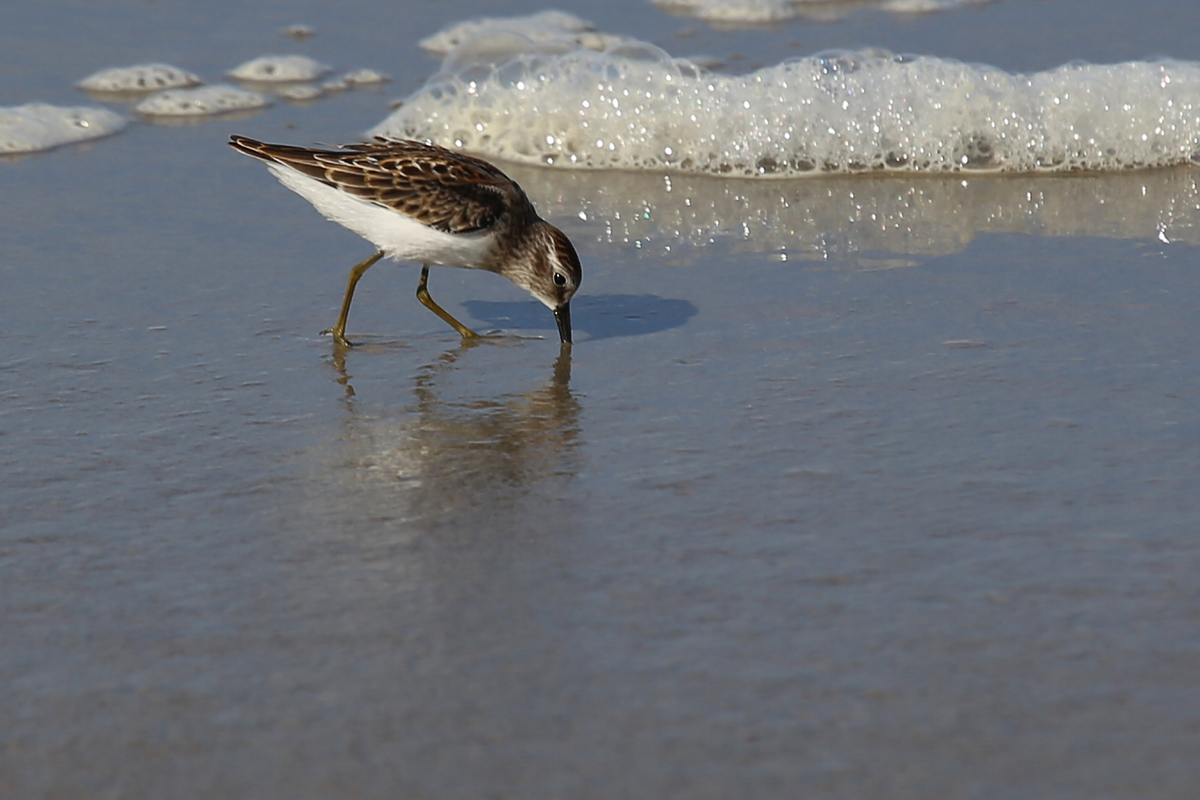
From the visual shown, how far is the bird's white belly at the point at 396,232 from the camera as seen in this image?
6273 millimetres

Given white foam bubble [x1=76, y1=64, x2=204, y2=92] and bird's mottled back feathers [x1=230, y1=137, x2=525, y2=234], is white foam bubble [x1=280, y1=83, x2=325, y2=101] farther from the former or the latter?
bird's mottled back feathers [x1=230, y1=137, x2=525, y2=234]

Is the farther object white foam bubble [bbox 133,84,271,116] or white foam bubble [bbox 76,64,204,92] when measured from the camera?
white foam bubble [bbox 76,64,204,92]

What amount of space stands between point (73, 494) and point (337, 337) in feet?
5.77

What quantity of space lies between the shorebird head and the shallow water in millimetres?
237

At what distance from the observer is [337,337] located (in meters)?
6.23

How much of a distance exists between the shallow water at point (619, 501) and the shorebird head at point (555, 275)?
0.78ft

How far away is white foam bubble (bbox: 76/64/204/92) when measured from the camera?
10312 mm

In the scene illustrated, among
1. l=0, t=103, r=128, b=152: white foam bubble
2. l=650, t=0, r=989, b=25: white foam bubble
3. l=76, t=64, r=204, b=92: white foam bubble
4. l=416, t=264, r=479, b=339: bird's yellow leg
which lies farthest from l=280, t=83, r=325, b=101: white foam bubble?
l=416, t=264, r=479, b=339: bird's yellow leg

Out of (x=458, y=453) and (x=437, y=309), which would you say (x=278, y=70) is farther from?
(x=458, y=453)

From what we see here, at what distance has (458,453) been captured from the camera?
16.7ft

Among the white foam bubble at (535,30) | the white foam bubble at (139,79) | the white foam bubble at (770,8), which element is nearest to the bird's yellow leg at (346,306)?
the white foam bubble at (139,79)

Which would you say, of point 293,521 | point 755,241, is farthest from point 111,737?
point 755,241

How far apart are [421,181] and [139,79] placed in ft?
16.3

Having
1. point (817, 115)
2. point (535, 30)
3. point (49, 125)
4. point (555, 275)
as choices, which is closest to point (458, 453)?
point (555, 275)
